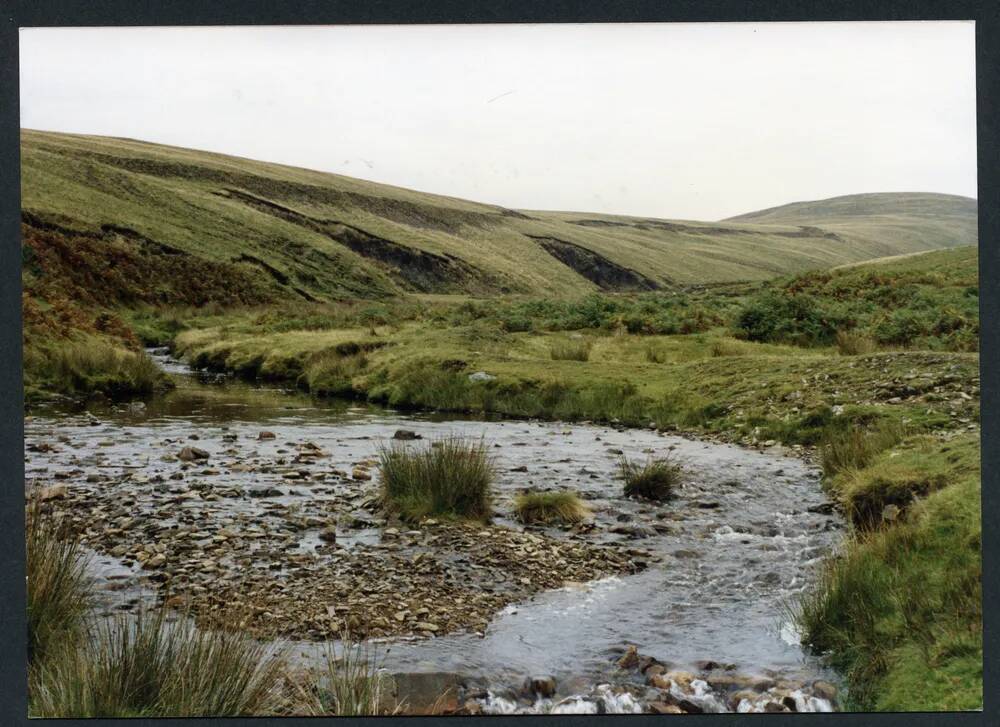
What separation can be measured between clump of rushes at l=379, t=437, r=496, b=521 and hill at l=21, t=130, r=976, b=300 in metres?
24.2

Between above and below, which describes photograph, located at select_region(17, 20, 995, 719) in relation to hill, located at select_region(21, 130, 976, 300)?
below

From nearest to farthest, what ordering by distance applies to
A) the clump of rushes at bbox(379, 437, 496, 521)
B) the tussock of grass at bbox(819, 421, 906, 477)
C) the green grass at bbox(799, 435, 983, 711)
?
the green grass at bbox(799, 435, 983, 711), the clump of rushes at bbox(379, 437, 496, 521), the tussock of grass at bbox(819, 421, 906, 477)

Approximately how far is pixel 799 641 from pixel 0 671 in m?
5.99

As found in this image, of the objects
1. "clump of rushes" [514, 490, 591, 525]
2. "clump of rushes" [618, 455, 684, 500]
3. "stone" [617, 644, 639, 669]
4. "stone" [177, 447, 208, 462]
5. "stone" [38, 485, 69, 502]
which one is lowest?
"stone" [177, 447, 208, 462]

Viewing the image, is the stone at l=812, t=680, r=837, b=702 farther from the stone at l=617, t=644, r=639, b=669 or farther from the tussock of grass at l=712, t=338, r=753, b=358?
the tussock of grass at l=712, t=338, r=753, b=358

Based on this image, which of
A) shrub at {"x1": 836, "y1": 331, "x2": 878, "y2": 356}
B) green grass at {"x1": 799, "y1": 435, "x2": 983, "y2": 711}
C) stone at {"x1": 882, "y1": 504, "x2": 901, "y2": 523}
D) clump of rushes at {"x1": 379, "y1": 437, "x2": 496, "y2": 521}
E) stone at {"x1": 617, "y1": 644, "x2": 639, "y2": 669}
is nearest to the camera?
green grass at {"x1": 799, "y1": 435, "x2": 983, "y2": 711}

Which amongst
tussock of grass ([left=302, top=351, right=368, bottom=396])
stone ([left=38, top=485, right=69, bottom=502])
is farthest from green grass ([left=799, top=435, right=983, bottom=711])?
tussock of grass ([left=302, top=351, right=368, bottom=396])

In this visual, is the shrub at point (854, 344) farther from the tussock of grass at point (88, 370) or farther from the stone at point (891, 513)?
the tussock of grass at point (88, 370)

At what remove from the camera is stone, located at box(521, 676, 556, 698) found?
563cm

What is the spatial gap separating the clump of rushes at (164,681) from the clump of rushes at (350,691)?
276mm

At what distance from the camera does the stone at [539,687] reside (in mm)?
5629

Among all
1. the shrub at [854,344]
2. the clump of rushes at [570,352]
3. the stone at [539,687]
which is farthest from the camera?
the clump of rushes at [570,352]

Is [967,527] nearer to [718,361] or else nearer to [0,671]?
[0,671]

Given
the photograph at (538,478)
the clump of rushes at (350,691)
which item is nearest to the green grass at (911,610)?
the photograph at (538,478)
